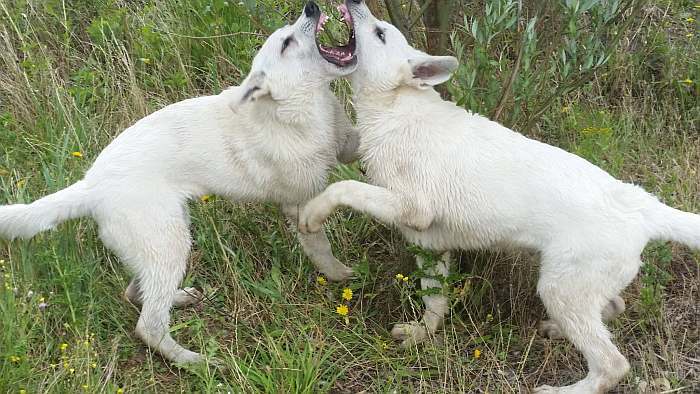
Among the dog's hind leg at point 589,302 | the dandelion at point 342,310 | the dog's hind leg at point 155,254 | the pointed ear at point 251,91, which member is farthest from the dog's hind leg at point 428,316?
the pointed ear at point 251,91

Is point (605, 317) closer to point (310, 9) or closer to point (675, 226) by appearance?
point (675, 226)

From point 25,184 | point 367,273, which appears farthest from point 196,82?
point 367,273

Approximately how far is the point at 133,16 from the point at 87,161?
1675 mm

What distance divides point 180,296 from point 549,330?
76.6 inches

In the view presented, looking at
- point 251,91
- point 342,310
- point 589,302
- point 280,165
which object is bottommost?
point 342,310

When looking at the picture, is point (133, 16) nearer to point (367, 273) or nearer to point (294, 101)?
point (294, 101)

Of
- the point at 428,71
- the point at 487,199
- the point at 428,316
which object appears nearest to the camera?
the point at 487,199

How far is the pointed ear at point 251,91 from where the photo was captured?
4.15m

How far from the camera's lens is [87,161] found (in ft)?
17.1

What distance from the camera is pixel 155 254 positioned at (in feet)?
13.2

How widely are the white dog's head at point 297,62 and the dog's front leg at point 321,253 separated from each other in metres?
0.67

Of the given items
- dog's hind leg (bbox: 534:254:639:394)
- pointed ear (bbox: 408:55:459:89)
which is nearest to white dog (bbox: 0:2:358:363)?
pointed ear (bbox: 408:55:459:89)

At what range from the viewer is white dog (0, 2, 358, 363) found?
13.2ft

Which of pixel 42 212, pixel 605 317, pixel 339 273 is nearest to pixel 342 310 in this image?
pixel 339 273
